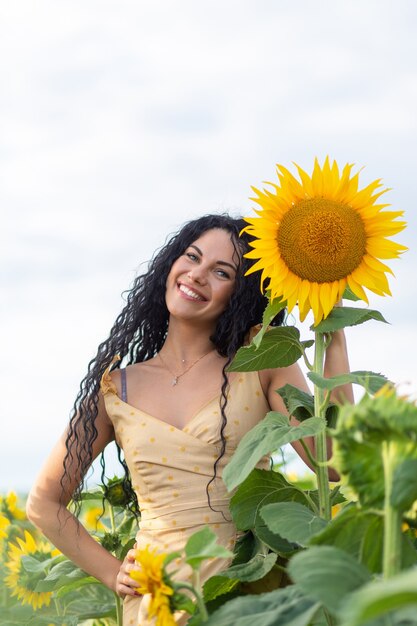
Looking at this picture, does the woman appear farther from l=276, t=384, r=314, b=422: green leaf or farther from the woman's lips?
l=276, t=384, r=314, b=422: green leaf

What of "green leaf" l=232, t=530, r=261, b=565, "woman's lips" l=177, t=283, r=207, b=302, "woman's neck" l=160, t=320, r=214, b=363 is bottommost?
"green leaf" l=232, t=530, r=261, b=565

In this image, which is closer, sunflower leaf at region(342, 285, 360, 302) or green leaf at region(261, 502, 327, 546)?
green leaf at region(261, 502, 327, 546)

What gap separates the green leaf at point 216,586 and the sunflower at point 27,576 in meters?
1.28

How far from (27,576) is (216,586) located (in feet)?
4.49

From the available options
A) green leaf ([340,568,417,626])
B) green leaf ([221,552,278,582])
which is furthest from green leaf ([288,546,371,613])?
green leaf ([221,552,278,582])

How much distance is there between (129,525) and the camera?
2461 mm

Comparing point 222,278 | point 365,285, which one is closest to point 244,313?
point 222,278

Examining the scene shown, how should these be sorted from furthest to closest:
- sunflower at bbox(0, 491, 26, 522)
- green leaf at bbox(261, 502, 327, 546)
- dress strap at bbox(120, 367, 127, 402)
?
sunflower at bbox(0, 491, 26, 522)
dress strap at bbox(120, 367, 127, 402)
green leaf at bbox(261, 502, 327, 546)

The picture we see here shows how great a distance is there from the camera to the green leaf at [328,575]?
849 mm

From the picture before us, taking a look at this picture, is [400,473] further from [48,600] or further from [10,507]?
[10,507]

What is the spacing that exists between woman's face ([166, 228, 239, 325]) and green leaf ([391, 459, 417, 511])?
4.62 feet

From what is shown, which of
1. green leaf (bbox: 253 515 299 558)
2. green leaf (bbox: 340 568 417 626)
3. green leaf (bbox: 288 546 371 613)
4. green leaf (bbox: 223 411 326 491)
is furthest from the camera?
green leaf (bbox: 253 515 299 558)

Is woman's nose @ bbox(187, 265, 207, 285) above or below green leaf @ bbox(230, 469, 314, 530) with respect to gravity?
above

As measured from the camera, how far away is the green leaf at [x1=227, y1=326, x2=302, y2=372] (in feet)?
5.66
